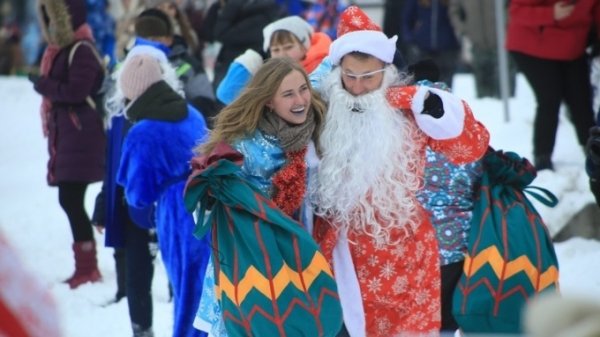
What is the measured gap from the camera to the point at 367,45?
482 centimetres

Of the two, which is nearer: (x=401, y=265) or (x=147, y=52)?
(x=401, y=265)

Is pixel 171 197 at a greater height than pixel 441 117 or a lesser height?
lesser

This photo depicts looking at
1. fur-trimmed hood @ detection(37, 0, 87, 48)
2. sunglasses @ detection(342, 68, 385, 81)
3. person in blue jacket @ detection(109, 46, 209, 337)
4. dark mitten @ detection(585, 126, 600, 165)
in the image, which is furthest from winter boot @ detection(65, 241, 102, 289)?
dark mitten @ detection(585, 126, 600, 165)

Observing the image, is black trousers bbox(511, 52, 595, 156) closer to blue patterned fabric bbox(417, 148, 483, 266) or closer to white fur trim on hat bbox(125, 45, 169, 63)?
white fur trim on hat bbox(125, 45, 169, 63)

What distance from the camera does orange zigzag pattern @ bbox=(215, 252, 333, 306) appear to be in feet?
14.7

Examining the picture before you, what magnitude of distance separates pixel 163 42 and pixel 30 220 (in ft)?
11.0

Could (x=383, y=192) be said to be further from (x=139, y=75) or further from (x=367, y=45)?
(x=139, y=75)

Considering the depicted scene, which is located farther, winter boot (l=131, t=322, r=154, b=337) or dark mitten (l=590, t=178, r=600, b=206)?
winter boot (l=131, t=322, r=154, b=337)

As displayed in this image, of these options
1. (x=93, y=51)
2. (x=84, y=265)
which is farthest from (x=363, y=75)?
(x=84, y=265)

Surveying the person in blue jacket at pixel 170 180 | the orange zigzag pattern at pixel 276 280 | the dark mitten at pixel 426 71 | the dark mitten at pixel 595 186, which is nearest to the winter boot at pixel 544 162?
the dark mitten at pixel 595 186

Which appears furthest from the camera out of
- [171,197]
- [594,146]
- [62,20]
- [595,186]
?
[62,20]

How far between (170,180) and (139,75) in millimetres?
648

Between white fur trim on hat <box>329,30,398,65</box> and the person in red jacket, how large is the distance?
2820 millimetres

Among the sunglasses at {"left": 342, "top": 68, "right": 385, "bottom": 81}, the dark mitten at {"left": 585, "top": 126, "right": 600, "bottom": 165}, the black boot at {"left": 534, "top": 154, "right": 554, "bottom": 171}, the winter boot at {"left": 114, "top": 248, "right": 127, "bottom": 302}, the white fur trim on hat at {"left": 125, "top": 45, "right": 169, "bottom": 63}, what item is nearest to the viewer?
the sunglasses at {"left": 342, "top": 68, "right": 385, "bottom": 81}
